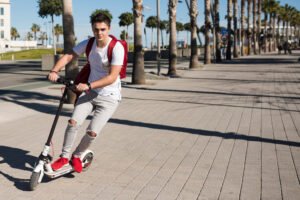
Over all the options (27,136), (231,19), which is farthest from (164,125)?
(231,19)

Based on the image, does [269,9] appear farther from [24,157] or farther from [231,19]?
[24,157]

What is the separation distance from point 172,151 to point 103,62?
230 cm

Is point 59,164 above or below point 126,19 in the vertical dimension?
below

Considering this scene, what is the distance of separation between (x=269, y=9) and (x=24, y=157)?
3189 inches

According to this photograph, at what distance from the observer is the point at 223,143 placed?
7.46 meters

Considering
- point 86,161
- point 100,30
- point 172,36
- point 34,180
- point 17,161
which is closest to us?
point 34,180

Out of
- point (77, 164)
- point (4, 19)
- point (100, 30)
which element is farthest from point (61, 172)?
point (4, 19)

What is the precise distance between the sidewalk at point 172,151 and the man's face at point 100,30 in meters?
1.66

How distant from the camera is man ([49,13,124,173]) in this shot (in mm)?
4969

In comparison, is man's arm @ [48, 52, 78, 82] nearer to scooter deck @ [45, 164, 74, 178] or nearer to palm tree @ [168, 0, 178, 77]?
scooter deck @ [45, 164, 74, 178]

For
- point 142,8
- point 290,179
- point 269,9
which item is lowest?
point 290,179

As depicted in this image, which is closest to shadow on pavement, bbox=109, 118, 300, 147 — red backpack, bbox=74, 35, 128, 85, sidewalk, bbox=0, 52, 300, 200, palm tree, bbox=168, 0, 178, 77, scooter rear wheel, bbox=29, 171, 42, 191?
sidewalk, bbox=0, 52, 300, 200

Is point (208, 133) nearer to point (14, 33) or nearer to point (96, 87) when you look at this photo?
point (96, 87)

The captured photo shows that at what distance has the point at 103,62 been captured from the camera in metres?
5.09
